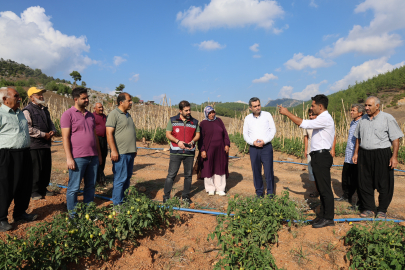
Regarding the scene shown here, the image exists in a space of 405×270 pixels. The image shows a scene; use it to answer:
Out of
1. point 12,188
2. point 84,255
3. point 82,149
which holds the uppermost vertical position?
point 82,149

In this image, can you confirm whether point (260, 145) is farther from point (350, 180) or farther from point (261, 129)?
point (350, 180)

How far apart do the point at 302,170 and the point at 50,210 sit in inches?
262

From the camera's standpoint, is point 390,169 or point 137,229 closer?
point 137,229

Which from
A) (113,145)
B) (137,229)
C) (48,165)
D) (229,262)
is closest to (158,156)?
(48,165)

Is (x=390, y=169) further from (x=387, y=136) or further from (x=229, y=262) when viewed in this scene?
(x=229, y=262)

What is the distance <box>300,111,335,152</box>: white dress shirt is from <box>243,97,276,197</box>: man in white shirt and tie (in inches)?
41.0

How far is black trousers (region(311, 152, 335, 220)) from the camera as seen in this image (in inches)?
120

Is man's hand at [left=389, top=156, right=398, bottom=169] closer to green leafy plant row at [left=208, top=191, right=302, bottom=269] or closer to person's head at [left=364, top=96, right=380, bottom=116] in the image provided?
person's head at [left=364, top=96, right=380, bottom=116]

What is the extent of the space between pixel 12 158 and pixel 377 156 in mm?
4965

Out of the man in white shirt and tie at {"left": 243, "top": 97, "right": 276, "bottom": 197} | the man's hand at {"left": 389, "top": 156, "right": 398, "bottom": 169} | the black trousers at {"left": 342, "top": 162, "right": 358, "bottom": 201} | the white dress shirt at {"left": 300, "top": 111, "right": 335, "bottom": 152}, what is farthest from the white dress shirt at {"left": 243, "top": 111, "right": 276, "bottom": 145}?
the man's hand at {"left": 389, "top": 156, "right": 398, "bottom": 169}

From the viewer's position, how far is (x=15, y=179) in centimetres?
309

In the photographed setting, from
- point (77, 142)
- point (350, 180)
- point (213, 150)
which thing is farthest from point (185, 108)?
point (350, 180)

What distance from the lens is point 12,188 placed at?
3.07 meters

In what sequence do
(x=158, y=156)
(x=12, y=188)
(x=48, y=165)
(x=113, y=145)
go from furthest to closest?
(x=158, y=156) → (x=48, y=165) → (x=113, y=145) → (x=12, y=188)
